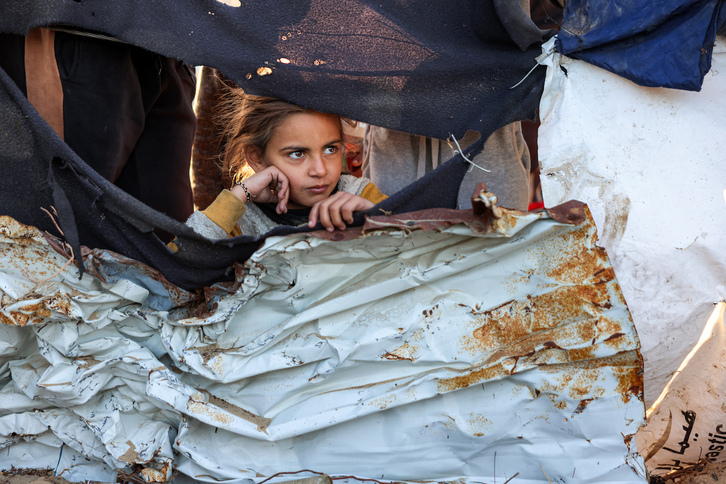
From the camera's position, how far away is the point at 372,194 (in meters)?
2.01

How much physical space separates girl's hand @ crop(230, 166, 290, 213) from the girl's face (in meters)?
0.04

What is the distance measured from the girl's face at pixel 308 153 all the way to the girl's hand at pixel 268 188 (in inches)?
1.7

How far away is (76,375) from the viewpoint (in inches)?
57.7

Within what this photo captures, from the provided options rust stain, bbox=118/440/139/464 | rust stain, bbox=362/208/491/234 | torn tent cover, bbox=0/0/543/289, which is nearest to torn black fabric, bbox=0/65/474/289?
torn tent cover, bbox=0/0/543/289

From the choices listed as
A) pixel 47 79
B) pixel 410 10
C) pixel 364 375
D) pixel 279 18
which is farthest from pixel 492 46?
pixel 47 79

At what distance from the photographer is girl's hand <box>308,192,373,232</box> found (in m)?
1.42

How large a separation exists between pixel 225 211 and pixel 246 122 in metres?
0.44

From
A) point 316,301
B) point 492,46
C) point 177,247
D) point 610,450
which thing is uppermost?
point 492,46

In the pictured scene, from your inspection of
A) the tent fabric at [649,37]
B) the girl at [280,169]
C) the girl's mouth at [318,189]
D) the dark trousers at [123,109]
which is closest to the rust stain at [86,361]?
the girl at [280,169]

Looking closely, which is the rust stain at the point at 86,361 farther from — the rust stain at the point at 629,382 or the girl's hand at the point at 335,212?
the rust stain at the point at 629,382

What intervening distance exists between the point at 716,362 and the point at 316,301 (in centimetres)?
116

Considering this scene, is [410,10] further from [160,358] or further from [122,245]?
[160,358]

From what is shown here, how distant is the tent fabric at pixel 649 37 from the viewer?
145 cm

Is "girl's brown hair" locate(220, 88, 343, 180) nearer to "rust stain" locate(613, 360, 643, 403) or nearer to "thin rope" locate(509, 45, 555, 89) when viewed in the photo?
"thin rope" locate(509, 45, 555, 89)
